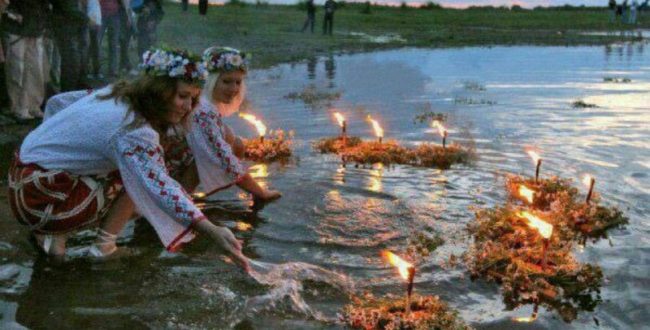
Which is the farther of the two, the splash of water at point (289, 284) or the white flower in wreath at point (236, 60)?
the white flower in wreath at point (236, 60)

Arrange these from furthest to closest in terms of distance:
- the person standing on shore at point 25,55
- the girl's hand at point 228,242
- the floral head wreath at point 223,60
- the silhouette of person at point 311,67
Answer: the silhouette of person at point 311,67 → the person standing on shore at point 25,55 → the floral head wreath at point 223,60 → the girl's hand at point 228,242

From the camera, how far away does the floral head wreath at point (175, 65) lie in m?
4.77

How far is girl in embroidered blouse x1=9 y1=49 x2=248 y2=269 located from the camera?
473 cm

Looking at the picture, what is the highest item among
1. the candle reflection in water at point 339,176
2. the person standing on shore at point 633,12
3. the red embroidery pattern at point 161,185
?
the person standing on shore at point 633,12

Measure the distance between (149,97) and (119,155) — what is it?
44 centimetres

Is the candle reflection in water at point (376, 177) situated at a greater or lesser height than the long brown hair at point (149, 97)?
lesser

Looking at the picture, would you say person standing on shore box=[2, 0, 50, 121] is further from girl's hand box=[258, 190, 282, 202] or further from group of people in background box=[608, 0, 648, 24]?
group of people in background box=[608, 0, 648, 24]

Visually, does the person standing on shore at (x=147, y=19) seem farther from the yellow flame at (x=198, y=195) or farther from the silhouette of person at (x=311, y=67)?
the yellow flame at (x=198, y=195)

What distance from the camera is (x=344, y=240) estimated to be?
6.17 metres

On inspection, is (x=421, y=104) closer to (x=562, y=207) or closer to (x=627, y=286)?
(x=562, y=207)

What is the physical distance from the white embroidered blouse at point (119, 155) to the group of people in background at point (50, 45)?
15.9 ft

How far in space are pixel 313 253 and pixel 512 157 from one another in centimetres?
418

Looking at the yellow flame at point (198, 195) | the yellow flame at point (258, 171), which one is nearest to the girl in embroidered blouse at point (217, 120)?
the yellow flame at point (198, 195)

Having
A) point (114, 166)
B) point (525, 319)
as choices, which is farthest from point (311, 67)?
point (525, 319)
